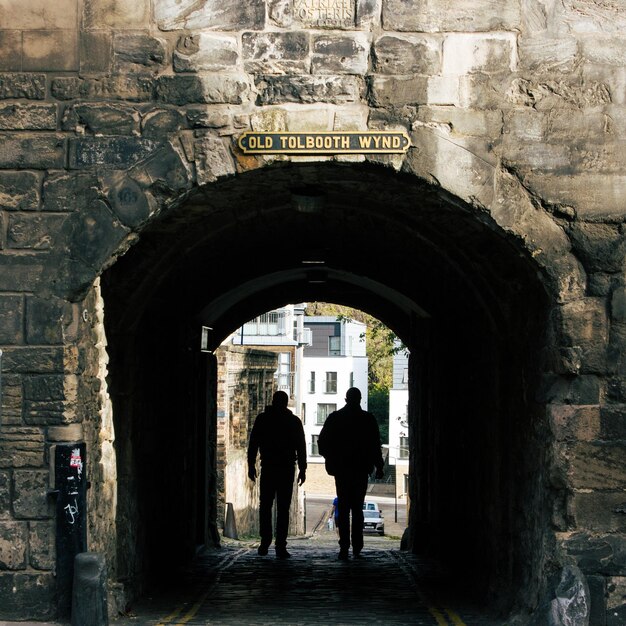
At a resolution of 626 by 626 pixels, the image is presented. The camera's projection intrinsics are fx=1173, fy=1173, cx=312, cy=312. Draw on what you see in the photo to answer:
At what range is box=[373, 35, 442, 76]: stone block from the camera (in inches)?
298

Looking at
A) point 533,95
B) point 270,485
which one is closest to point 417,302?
point 270,485

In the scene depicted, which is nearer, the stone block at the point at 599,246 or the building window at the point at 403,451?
the stone block at the point at 599,246

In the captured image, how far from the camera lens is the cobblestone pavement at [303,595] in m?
8.64

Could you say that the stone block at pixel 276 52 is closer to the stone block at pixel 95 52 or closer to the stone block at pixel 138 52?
the stone block at pixel 138 52

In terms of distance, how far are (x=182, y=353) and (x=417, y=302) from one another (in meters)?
2.63

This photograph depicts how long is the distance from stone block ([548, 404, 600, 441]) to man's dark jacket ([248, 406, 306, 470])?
5582 millimetres

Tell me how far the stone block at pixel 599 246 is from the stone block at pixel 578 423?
0.90 meters

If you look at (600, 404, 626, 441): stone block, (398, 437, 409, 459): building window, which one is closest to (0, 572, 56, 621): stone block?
(600, 404, 626, 441): stone block

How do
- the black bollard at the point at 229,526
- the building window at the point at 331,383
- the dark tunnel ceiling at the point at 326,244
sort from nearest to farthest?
the dark tunnel ceiling at the point at 326,244
the black bollard at the point at 229,526
the building window at the point at 331,383

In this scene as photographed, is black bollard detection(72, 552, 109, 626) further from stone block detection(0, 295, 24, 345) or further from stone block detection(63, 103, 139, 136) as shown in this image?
stone block detection(63, 103, 139, 136)

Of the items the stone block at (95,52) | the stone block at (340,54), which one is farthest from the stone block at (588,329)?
the stone block at (95,52)

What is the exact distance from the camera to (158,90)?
7590 millimetres

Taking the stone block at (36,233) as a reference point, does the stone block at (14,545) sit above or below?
below

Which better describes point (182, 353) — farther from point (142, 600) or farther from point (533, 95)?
point (533, 95)
